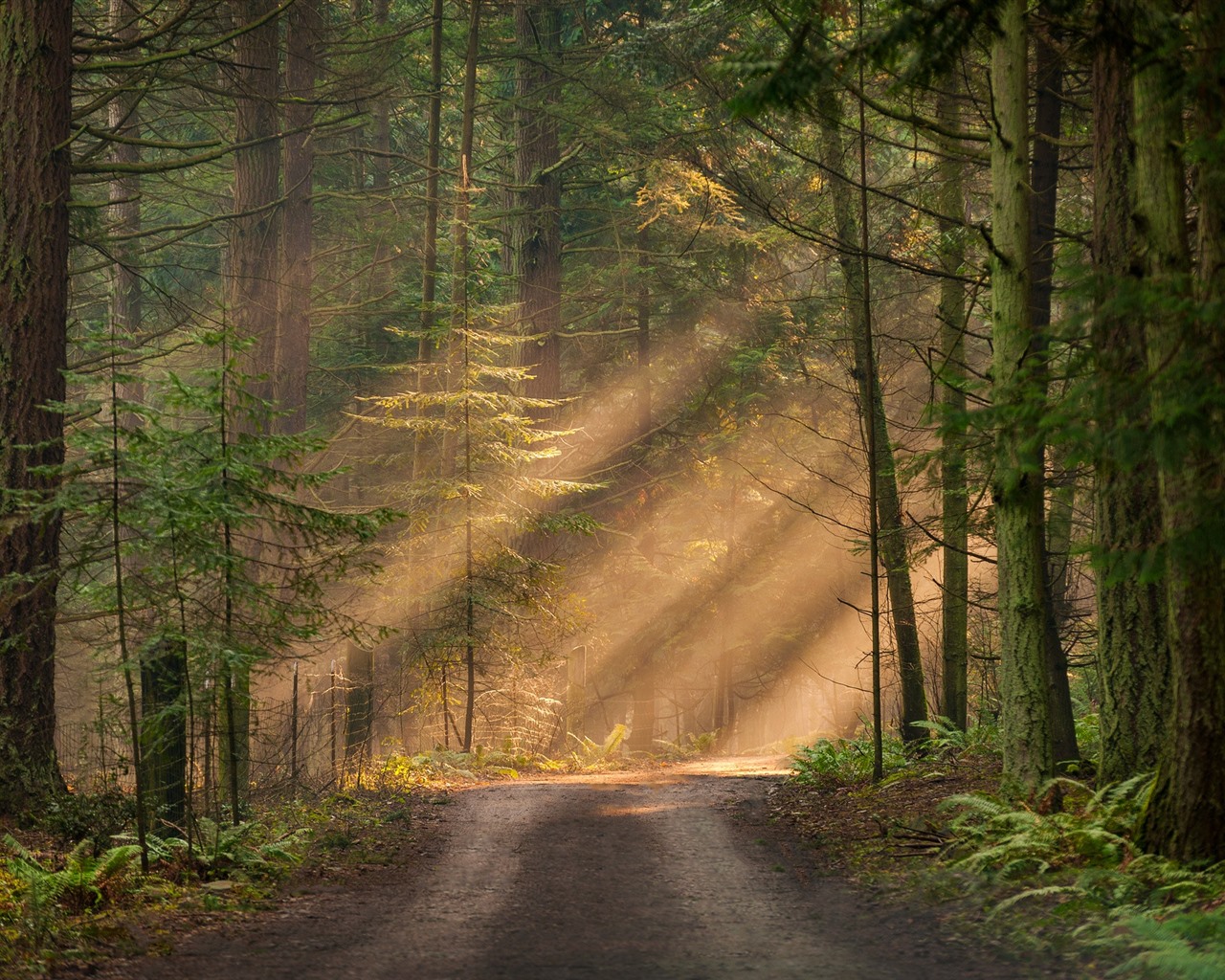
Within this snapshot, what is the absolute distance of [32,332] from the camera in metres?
9.55

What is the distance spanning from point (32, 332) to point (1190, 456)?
30.2 ft

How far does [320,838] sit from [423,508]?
862 cm

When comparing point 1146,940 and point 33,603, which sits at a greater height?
point 33,603

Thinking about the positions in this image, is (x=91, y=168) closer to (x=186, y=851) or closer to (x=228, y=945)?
(x=186, y=851)

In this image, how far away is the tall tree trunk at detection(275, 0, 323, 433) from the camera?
20.9m

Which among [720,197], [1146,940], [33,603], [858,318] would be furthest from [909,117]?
[720,197]

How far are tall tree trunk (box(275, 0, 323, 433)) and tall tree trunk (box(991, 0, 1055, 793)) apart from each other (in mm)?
14956

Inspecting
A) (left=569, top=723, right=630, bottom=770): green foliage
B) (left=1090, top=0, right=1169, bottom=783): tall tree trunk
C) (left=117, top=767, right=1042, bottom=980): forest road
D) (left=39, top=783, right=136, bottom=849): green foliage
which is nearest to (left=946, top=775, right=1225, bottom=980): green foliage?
(left=1090, top=0, right=1169, bottom=783): tall tree trunk

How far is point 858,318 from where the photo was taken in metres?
14.4

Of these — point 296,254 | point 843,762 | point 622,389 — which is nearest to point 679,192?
point 622,389

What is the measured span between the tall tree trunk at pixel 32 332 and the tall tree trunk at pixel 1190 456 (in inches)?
330

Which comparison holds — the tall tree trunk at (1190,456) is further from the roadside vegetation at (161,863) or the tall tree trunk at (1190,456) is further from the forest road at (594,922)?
the roadside vegetation at (161,863)

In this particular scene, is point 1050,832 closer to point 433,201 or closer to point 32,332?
point 32,332

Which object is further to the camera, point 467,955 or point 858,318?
point 858,318
